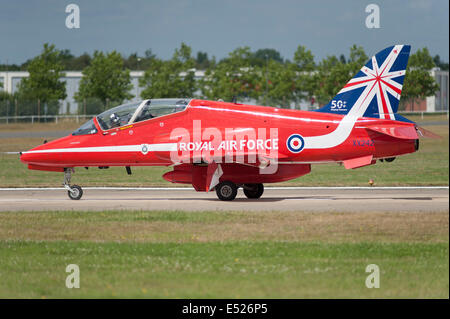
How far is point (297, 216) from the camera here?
1647cm

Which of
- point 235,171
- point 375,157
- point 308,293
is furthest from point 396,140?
point 308,293

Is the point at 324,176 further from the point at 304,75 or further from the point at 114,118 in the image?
the point at 304,75

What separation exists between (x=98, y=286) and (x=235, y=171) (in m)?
10.4

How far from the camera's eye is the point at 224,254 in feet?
40.1

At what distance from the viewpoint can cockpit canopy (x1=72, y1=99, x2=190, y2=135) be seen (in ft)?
66.8

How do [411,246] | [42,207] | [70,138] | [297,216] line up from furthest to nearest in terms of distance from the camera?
1. [70,138]
2. [42,207]
3. [297,216]
4. [411,246]

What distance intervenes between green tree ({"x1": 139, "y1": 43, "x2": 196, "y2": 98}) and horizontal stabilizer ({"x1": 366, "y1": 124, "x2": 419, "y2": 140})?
43.0 meters

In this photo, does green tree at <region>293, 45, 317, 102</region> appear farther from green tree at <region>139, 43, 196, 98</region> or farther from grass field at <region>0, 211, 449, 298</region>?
grass field at <region>0, 211, 449, 298</region>

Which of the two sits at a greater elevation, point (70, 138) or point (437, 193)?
point (70, 138)

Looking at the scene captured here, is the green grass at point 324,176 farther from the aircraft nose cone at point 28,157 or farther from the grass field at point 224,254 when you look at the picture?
the grass field at point 224,254

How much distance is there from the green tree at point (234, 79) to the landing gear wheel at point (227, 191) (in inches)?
1683

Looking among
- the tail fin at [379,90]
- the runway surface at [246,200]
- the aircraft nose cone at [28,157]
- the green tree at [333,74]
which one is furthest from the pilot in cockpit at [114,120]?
the green tree at [333,74]

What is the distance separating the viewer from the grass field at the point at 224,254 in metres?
9.89

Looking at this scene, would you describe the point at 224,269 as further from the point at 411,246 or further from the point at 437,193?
the point at 437,193
